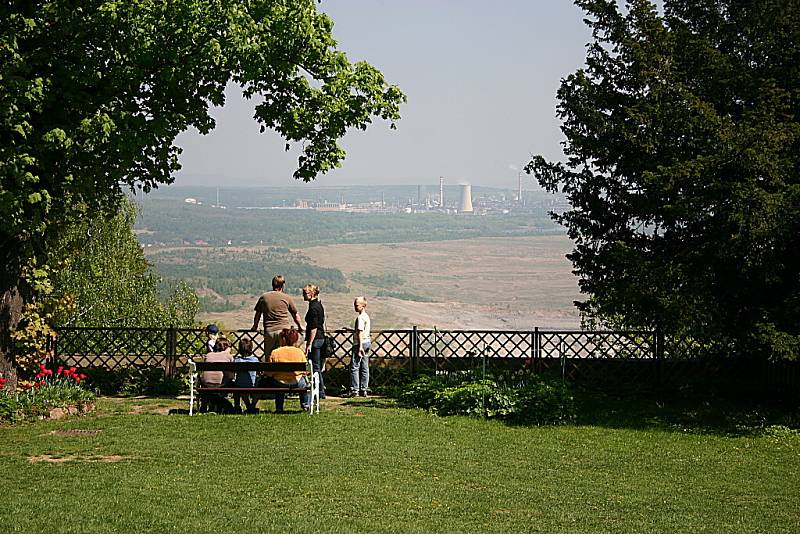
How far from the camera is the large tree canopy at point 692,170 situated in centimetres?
1445

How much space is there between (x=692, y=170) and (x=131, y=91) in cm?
835

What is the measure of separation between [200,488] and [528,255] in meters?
76.3

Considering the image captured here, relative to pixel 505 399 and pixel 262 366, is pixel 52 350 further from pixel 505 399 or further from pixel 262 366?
pixel 505 399

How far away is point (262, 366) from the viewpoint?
14742 mm

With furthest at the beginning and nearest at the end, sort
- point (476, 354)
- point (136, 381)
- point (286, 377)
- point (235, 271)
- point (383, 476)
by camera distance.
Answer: point (235, 271) < point (476, 354) < point (136, 381) < point (286, 377) < point (383, 476)

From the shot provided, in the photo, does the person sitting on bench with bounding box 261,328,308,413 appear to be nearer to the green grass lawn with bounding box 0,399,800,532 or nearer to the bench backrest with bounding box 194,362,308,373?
the bench backrest with bounding box 194,362,308,373

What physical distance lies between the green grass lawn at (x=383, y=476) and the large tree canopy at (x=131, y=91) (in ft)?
11.1

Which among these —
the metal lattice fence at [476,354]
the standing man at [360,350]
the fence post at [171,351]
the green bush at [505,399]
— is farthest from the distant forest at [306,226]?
the green bush at [505,399]

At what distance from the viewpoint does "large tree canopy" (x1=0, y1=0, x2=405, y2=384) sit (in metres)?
14.0

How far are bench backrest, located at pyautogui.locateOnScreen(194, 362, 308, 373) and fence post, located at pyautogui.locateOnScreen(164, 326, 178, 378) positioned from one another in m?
3.57

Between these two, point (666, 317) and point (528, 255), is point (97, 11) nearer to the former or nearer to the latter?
point (666, 317)

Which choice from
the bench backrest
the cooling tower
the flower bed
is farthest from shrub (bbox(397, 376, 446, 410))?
the cooling tower

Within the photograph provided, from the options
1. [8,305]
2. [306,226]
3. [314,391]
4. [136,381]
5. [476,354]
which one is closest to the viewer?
[314,391]

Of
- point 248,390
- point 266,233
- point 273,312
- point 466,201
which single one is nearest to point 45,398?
point 248,390
